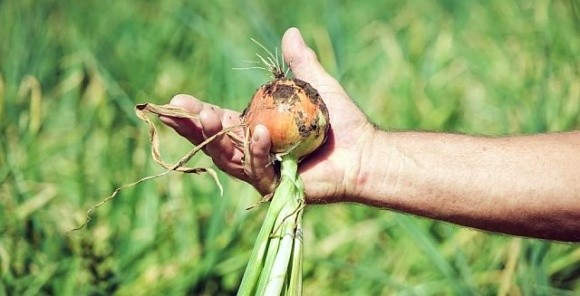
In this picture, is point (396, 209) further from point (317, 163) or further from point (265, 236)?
point (265, 236)

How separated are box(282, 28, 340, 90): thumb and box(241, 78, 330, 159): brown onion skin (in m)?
0.20

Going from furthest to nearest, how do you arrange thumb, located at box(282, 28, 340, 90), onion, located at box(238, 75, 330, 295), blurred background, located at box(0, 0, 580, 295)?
1. blurred background, located at box(0, 0, 580, 295)
2. thumb, located at box(282, 28, 340, 90)
3. onion, located at box(238, 75, 330, 295)

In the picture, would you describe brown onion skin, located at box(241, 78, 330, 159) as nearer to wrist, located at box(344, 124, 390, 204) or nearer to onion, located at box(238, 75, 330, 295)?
onion, located at box(238, 75, 330, 295)

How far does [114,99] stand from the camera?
2643 mm

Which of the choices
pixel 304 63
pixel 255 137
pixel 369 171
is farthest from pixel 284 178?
pixel 304 63

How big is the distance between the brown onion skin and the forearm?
19 cm

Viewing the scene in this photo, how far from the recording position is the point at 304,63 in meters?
1.80

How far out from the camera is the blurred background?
205 cm

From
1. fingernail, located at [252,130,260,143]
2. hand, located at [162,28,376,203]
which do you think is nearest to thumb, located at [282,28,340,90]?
hand, located at [162,28,376,203]

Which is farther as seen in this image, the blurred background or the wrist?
the blurred background

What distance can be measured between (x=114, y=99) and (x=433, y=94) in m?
1.12

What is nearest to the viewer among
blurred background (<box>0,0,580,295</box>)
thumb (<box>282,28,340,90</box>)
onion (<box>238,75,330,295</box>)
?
onion (<box>238,75,330,295</box>)

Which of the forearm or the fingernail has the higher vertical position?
the fingernail

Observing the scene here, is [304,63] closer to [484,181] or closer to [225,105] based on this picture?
[484,181]
